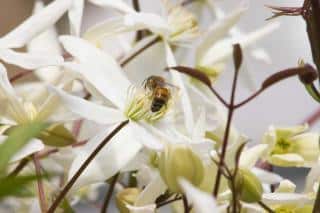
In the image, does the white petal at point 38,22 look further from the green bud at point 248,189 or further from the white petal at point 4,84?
the green bud at point 248,189

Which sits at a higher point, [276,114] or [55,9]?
[55,9]

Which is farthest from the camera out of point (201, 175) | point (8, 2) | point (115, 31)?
point (8, 2)

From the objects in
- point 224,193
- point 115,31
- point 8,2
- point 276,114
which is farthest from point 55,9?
point 8,2

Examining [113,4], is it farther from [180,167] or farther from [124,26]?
[180,167]

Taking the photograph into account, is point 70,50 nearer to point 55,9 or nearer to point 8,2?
point 55,9

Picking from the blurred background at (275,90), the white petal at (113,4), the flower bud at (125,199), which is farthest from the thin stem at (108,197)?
the blurred background at (275,90)

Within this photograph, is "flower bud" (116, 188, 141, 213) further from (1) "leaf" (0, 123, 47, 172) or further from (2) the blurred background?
(2) the blurred background
